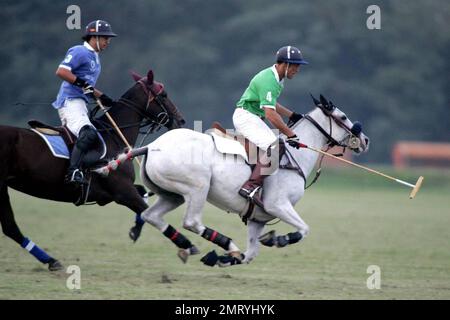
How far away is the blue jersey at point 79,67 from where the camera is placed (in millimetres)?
10648

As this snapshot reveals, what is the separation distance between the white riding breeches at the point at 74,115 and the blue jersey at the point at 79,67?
0.23 feet

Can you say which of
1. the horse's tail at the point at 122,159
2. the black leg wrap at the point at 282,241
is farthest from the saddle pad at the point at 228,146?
the black leg wrap at the point at 282,241

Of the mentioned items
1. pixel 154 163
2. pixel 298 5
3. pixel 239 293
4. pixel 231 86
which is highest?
pixel 298 5

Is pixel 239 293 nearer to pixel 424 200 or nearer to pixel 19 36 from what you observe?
pixel 424 200

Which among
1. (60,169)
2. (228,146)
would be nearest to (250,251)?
(228,146)

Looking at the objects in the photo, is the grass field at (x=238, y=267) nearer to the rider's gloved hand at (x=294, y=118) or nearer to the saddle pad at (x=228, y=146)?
the saddle pad at (x=228, y=146)

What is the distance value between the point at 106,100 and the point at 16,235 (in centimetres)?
189

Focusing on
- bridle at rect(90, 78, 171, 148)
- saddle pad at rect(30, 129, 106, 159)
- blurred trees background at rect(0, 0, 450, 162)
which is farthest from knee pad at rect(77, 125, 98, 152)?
blurred trees background at rect(0, 0, 450, 162)

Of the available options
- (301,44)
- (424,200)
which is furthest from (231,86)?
(424,200)

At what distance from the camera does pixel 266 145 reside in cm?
978

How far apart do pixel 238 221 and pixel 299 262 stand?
684 cm

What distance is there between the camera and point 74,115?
10641 mm

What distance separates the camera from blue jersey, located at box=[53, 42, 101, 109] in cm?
1065

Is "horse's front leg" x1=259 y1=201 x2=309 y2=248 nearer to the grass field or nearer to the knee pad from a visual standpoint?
the grass field
